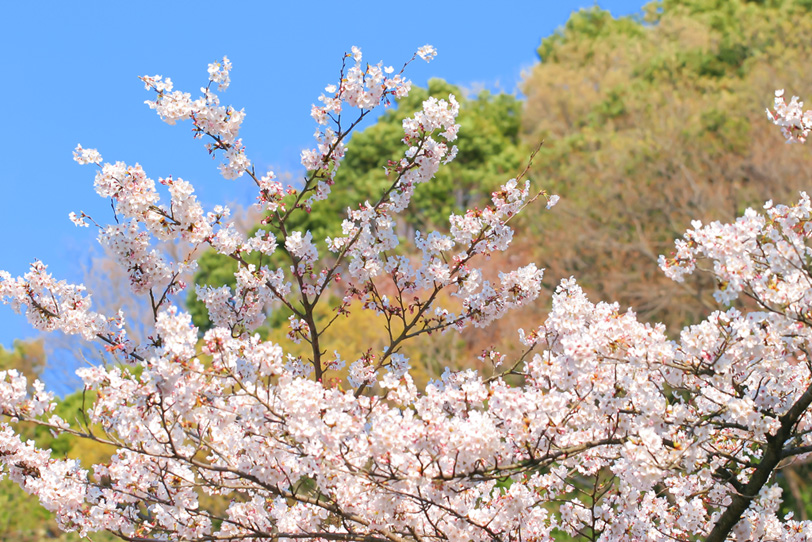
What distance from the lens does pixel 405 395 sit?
13.5 feet

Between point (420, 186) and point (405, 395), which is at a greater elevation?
point (420, 186)

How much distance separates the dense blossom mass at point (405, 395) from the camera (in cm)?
395

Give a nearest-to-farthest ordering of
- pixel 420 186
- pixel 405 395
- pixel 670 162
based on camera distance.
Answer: pixel 405 395, pixel 670 162, pixel 420 186

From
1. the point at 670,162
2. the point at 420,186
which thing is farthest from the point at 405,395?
the point at 420,186

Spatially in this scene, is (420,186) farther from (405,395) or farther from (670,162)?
(405,395)

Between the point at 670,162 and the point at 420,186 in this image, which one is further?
the point at 420,186

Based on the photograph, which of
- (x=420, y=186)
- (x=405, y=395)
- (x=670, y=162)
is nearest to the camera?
(x=405, y=395)

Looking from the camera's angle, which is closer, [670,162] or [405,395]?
[405,395]

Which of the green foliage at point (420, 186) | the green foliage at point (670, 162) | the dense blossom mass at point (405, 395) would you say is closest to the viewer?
the dense blossom mass at point (405, 395)

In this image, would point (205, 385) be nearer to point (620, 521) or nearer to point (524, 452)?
point (524, 452)

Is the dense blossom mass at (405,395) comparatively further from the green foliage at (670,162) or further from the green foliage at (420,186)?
the green foliage at (420,186)

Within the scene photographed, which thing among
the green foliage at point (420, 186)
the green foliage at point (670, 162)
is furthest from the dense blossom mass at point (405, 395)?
the green foliage at point (420, 186)

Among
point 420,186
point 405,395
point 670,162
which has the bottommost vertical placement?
point 405,395

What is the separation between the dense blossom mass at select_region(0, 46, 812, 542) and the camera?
13.0ft
